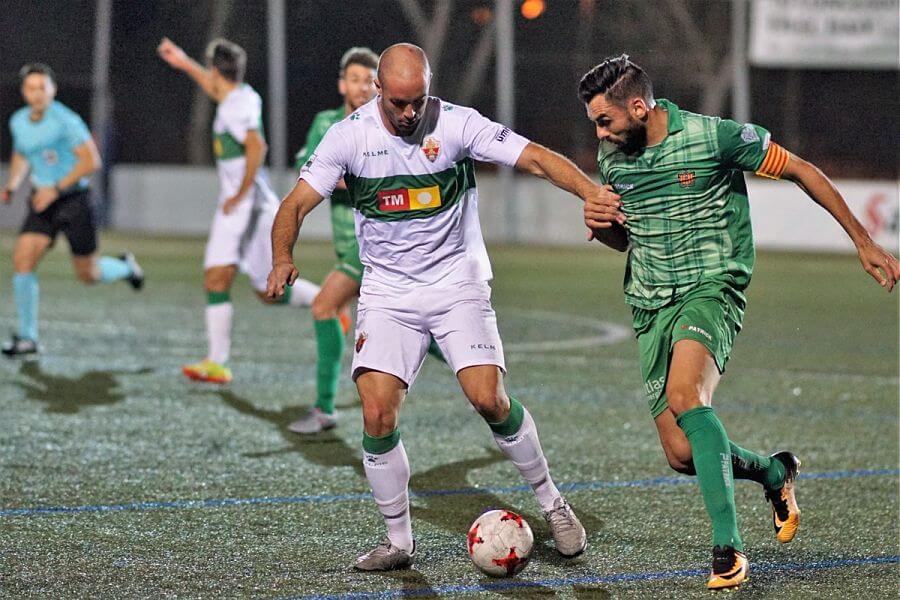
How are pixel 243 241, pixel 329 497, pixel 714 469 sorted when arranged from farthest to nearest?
1. pixel 243 241
2. pixel 329 497
3. pixel 714 469

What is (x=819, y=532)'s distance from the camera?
5.50 metres

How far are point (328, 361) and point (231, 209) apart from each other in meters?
1.83

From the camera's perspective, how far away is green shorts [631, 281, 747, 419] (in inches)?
189

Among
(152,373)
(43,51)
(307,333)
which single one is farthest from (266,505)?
(43,51)

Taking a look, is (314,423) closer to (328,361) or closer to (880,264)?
(328,361)

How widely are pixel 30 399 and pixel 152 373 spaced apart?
1.16m

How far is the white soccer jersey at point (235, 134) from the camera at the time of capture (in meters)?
8.88

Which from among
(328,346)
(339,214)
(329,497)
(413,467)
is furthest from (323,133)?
(329,497)

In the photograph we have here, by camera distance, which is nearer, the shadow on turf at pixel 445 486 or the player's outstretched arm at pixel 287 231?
the player's outstretched arm at pixel 287 231

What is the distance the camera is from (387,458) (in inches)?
196

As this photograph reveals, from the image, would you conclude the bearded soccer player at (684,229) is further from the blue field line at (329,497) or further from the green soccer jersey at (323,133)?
the green soccer jersey at (323,133)

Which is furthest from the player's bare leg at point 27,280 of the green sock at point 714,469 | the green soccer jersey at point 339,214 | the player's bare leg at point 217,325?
the green sock at point 714,469

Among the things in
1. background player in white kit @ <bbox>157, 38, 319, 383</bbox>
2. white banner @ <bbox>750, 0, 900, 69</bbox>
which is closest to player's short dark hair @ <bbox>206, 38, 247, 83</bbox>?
background player in white kit @ <bbox>157, 38, 319, 383</bbox>

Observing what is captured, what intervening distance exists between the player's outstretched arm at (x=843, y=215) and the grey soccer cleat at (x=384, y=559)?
188cm
